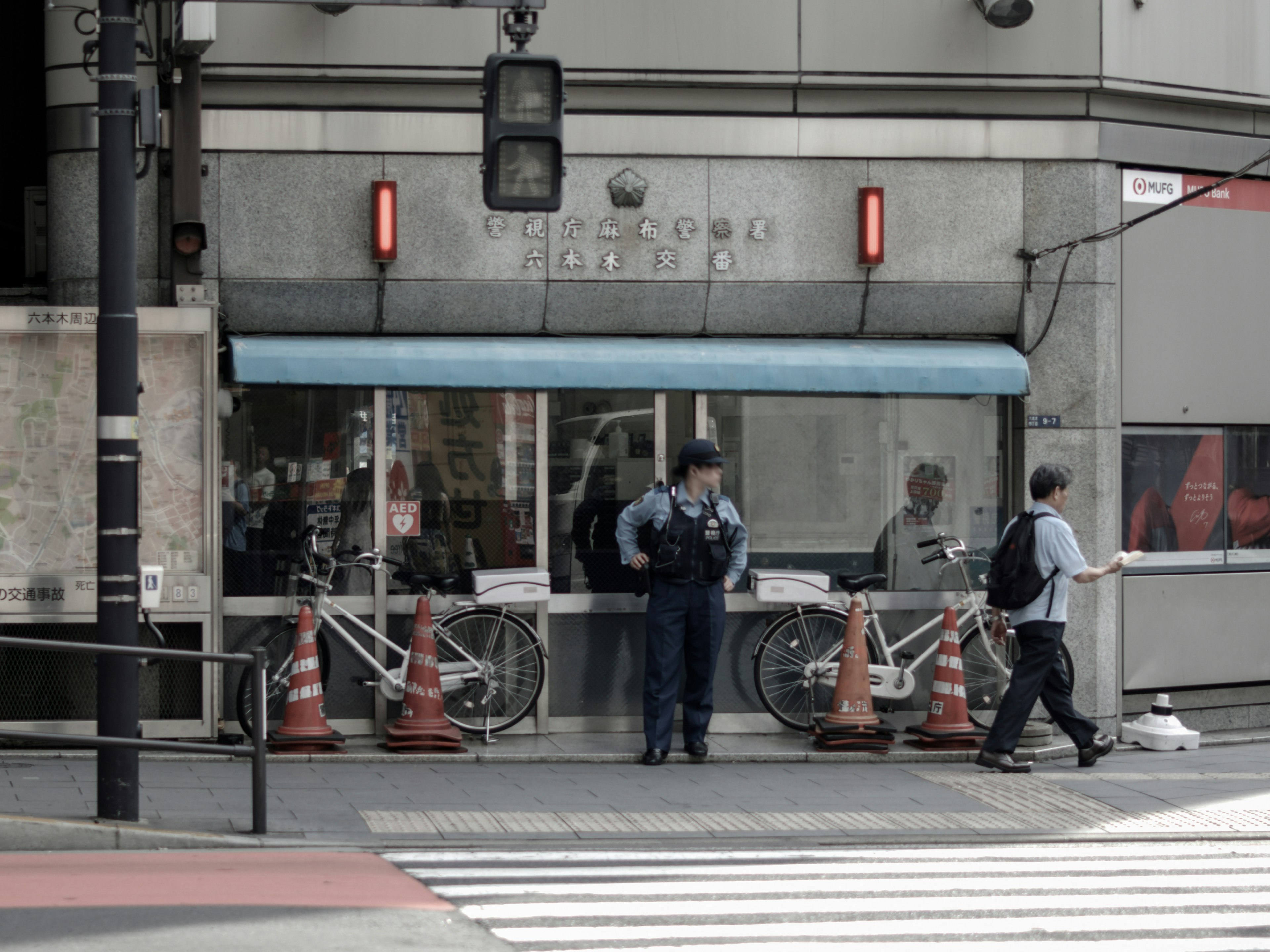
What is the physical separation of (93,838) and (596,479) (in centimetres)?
470

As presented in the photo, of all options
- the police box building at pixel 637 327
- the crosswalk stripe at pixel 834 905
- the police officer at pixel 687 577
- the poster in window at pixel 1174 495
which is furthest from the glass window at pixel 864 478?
the crosswalk stripe at pixel 834 905

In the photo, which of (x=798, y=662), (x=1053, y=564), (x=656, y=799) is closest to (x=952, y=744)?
(x=798, y=662)

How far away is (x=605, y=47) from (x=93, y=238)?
3753 millimetres

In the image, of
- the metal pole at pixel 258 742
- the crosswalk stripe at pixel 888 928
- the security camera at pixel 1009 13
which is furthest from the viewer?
→ the security camera at pixel 1009 13

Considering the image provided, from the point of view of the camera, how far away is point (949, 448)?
11.3m

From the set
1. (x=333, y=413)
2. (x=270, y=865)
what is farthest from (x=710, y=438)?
(x=270, y=865)

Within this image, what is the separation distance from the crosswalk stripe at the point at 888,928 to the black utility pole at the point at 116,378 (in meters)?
2.68

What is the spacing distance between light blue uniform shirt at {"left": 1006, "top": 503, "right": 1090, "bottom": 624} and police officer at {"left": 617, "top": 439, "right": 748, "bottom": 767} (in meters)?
1.86

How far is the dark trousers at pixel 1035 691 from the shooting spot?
9.65 m

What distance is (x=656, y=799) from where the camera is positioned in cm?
871

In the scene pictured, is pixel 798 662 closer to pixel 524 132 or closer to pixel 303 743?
pixel 303 743

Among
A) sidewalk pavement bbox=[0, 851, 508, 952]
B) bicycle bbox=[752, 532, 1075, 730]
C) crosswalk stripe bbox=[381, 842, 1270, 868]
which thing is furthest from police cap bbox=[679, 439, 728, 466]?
sidewalk pavement bbox=[0, 851, 508, 952]

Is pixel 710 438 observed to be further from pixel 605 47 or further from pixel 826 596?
pixel 605 47

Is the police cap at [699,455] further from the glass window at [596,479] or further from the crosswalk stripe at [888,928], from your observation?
the crosswalk stripe at [888,928]
